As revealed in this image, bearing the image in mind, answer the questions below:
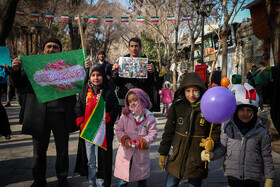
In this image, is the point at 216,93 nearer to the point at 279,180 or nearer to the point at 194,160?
the point at 194,160

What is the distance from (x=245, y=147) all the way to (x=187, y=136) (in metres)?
0.62

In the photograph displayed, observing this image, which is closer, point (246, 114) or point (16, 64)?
point (246, 114)

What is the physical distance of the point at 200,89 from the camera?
2750 mm

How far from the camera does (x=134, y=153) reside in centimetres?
295

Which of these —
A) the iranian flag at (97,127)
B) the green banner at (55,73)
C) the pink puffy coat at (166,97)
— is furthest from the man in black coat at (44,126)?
the pink puffy coat at (166,97)

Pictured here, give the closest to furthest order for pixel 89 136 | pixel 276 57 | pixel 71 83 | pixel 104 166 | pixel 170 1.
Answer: pixel 89 136, pixel 104 166, pixel 71 83, pixel 276 57, pixel 170 1

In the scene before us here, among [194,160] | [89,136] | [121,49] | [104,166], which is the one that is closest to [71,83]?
[89,136]

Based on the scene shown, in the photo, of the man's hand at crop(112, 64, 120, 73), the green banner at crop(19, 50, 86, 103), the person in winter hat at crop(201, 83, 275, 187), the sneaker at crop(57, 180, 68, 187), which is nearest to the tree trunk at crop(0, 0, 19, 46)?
the green banner at crop(19, 50, 86, 103)

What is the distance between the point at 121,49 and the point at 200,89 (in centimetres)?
5657

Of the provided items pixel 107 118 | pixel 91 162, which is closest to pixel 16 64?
pixel 107 118

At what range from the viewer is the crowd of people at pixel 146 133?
2.52 metres

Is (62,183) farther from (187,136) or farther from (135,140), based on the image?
(187,136)

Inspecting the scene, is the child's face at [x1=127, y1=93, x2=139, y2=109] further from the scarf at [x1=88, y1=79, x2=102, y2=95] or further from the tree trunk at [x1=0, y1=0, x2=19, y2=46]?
the tree trunk at [x1=0, y1=0, x2=19, y2=46]

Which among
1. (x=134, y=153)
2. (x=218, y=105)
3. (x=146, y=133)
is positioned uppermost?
(x=218, y=105)
